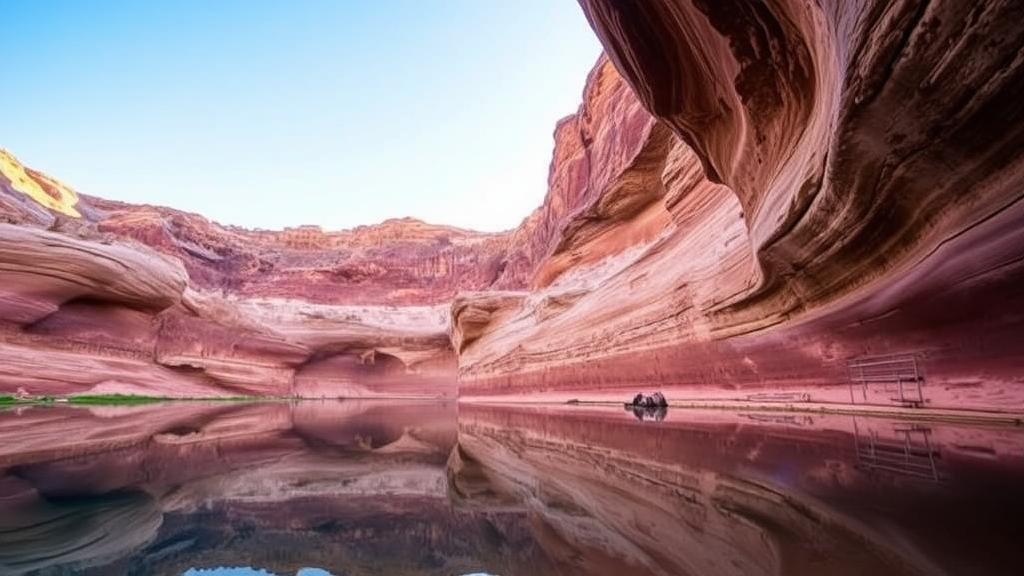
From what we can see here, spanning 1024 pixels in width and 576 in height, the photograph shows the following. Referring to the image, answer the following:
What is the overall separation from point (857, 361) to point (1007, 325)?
1.24 metres

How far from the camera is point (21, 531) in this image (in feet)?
4.26

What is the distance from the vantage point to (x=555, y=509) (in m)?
1.69

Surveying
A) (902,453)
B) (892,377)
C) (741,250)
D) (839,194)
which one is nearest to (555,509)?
(902,453)

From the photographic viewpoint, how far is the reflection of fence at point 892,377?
2971 millimetres

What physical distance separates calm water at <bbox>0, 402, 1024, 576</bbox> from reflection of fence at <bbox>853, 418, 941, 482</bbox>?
0.03 ft

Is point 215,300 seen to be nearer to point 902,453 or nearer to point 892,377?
point 892,377

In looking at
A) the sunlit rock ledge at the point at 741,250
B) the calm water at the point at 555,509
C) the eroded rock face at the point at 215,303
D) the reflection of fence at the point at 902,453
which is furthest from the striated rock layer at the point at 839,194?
the eroded rock face at the point at 215,303

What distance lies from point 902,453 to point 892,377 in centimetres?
158

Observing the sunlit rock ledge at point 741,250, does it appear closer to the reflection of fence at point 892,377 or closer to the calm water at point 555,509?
the reflection of fence at point 892,377

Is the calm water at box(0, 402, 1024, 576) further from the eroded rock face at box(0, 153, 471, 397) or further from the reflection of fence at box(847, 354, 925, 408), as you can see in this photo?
the eroded rock face at box(0, 153, 471, 397)

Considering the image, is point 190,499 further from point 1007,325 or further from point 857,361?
point 857,361

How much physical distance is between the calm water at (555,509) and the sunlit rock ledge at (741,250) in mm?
828

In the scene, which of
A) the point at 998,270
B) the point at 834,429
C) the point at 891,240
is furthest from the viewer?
the point at 891,240

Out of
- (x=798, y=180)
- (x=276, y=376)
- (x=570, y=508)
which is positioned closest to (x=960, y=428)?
(x=798, y=180)
